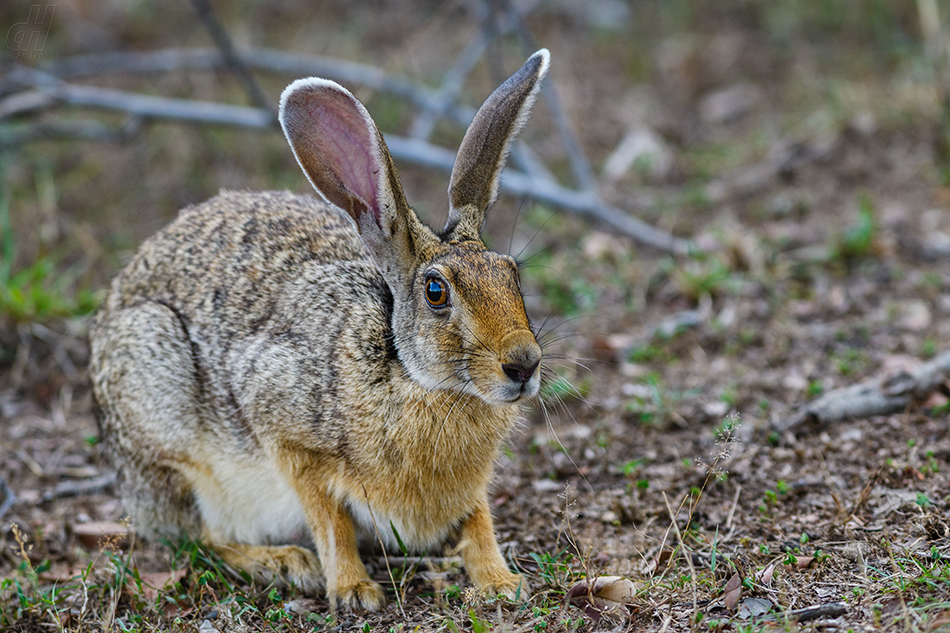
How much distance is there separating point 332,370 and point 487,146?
1321 mm

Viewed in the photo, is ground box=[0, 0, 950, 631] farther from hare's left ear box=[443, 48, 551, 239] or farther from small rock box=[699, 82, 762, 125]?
hare's left ear box=[443, 48, 551, 239]

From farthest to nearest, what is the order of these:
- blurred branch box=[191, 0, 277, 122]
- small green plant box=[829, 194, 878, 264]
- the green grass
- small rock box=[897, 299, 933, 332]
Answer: blurred branch box=[191, 0, 277, 122], small green plant box=[829, 194, 878, 264], the green grass, small rock box=[897, 299, 933, 332]

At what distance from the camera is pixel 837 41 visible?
426 inches

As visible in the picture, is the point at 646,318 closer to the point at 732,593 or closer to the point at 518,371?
the point at 518,371

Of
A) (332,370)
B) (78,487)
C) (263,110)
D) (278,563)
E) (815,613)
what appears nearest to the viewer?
(815,613)

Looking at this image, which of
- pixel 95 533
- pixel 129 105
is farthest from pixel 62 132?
pixel 95 533

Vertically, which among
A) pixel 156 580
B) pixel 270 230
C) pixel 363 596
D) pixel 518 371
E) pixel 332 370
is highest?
pixel 270 230

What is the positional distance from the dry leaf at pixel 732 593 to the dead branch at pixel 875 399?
5.36 feet

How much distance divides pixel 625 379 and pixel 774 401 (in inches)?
39.8

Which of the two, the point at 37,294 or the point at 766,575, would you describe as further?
the point at 37,294

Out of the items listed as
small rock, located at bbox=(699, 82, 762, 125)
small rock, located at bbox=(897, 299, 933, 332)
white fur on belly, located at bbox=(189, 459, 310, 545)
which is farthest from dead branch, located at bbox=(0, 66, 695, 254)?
white fur on belly, located at bbox=(189, 459, 310, 545)

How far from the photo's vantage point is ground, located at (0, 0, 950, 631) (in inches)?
163

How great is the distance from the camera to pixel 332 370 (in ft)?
14.4

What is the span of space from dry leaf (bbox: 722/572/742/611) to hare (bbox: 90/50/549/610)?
36.6 inches
